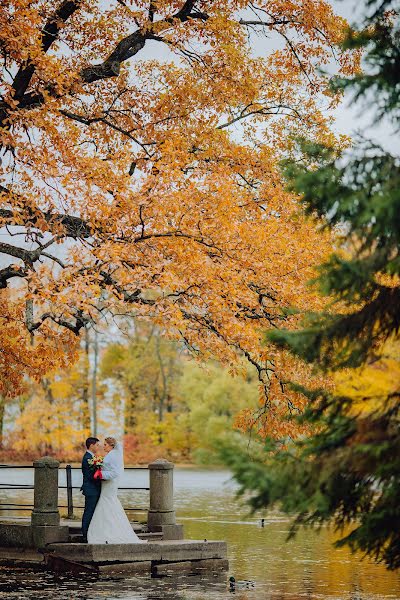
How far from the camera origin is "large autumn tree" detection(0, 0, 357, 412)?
1551 centimetres

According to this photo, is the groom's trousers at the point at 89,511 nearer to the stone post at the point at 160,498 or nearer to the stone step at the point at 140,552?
the stone step at the point at 140,552

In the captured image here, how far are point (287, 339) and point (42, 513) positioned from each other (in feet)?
39.0

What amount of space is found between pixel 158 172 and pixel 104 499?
5700 millimetres

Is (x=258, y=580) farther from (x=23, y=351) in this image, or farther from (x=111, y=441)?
(x=23, y=351)

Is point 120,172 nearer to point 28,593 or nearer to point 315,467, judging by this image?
point 28,593

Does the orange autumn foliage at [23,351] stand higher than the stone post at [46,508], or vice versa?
the orange autumn foliage at [23,351]

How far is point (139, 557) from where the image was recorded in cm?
1716

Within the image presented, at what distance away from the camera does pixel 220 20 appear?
57.4ft

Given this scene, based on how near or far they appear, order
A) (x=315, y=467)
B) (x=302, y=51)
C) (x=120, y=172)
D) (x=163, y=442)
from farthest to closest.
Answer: (x=163, y=442), (x=302, y=51), (x=120, y=172), (x=315, y=467)

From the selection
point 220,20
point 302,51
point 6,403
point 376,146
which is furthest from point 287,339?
point 6,403

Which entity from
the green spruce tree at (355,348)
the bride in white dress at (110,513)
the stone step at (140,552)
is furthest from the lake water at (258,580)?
the green spruce tree at (355,348)

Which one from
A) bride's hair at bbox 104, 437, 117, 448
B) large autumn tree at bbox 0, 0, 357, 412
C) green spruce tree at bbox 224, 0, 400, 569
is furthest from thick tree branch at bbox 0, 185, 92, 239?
green spruce tree at bbox 224, 0, 400, 569

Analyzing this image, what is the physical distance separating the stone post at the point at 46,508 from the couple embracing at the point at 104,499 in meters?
0.59

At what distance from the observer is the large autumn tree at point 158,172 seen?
15.5 metres
